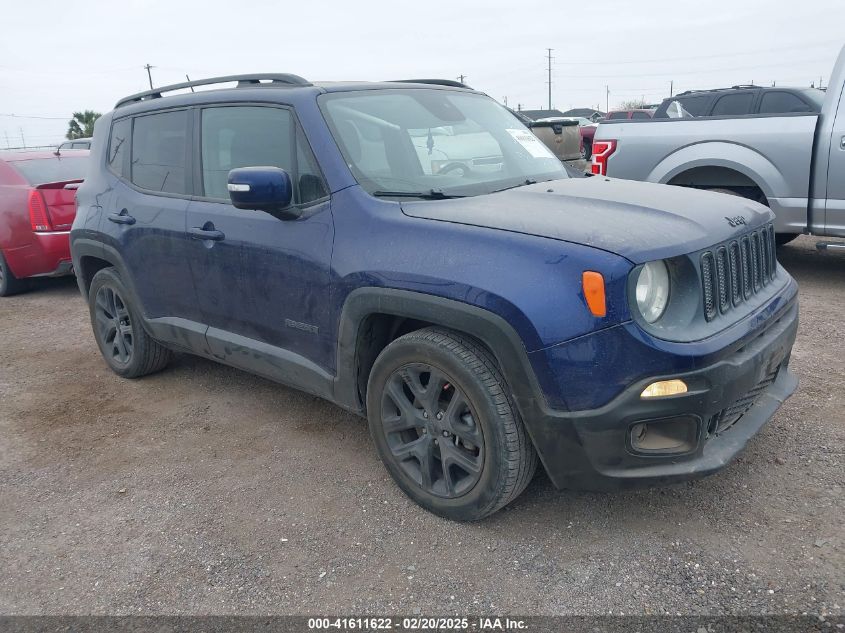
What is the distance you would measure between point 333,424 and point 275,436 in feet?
1.09

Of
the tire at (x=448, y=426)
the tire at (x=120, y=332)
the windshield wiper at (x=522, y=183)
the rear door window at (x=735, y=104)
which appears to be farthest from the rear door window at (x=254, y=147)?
the rear door window at (x=735, y=104)

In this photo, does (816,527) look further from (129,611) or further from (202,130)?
(202,130)

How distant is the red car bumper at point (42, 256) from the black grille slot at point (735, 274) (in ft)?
21.8

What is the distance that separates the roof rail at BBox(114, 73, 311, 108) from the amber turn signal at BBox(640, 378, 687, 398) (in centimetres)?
228

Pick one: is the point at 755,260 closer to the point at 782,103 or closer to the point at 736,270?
the point at 736,270

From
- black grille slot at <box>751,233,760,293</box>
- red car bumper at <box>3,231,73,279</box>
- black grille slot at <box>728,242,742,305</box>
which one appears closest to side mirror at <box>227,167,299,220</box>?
black grille slot at <box>728,242,742,305</box>

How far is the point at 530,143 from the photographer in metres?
3.99

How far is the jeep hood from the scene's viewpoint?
8.22ft

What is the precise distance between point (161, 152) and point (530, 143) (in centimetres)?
221

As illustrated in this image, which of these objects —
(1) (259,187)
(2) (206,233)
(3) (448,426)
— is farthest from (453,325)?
(2) (206,233)

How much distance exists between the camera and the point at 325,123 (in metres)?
3.26

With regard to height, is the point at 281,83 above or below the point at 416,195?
above

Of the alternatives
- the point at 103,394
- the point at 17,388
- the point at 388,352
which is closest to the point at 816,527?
the point at 388,352

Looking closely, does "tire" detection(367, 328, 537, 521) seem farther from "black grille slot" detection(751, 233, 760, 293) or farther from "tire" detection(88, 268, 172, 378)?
"tire" detection(88, 268, 172, 378)
